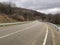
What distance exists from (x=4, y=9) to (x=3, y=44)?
145239 mm

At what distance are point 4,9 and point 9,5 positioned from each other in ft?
28.1

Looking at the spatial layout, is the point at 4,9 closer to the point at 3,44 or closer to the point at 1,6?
the point at 1,6

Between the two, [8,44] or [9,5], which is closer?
[8,44]

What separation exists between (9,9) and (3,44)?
15263 centimetres

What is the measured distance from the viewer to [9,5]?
164 metres

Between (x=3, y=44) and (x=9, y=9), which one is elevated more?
(x=3, y=44)

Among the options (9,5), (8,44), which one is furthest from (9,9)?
(8,44)

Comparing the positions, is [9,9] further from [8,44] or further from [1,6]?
[8,44]

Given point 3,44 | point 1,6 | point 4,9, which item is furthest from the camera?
point 1,6

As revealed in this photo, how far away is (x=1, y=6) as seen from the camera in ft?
555

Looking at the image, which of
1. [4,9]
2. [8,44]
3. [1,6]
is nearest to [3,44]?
[8,44]

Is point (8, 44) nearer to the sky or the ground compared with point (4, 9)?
nearer to the sky

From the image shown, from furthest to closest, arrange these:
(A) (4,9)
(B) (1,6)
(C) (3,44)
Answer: (B) (1,6) → (A) (4,9) → (C) (3,44)

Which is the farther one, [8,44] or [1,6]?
[1,6]
